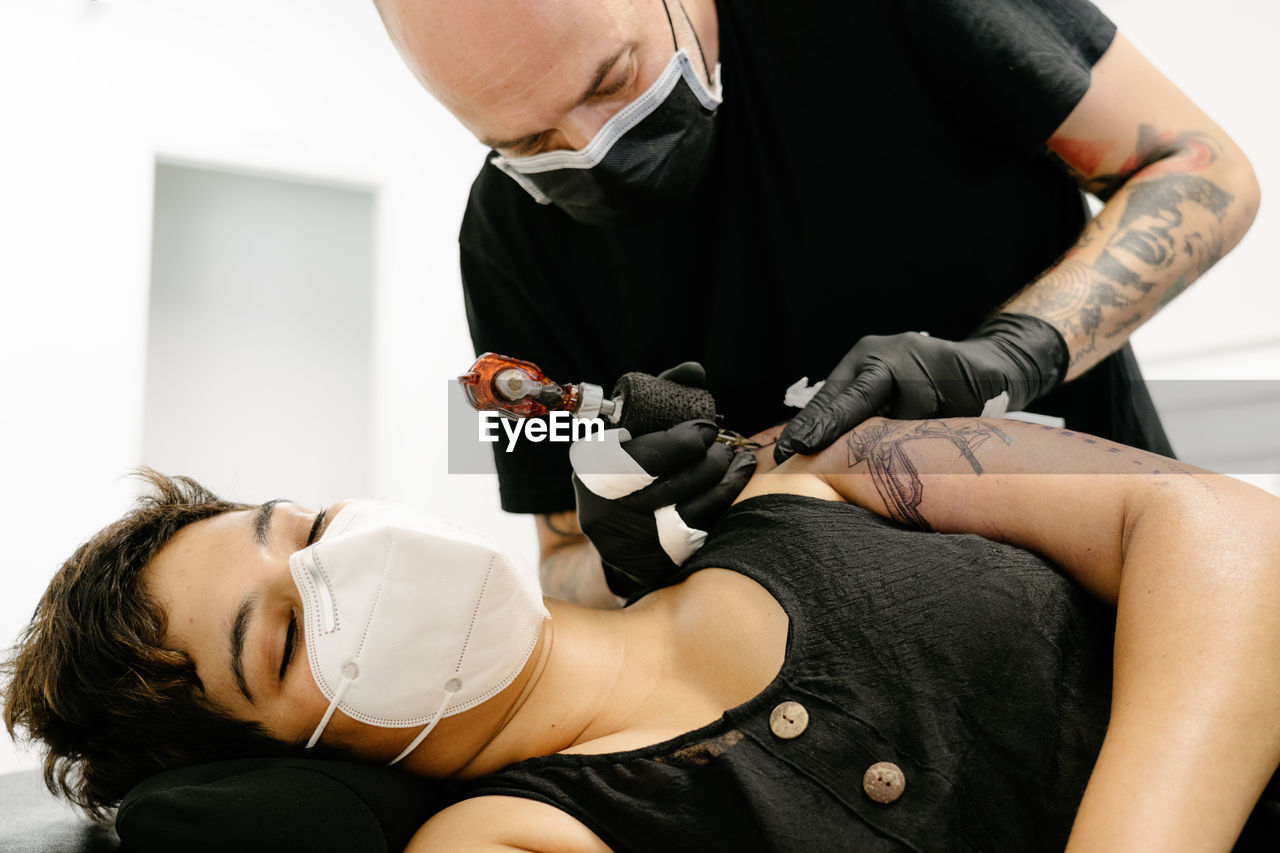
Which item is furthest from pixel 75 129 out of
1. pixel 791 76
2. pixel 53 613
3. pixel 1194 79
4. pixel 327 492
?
pixel 1194 79

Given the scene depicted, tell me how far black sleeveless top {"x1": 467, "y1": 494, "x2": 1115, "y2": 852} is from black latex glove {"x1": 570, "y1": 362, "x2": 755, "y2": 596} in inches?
9.5

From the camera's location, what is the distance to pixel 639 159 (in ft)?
4.53

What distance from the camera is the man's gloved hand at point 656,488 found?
1.25 m

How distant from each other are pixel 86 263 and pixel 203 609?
2177 mm

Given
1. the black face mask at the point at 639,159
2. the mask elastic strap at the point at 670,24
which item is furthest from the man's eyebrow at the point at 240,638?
the mask elastic strap at the point at 670,24

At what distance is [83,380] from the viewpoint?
2789 mm

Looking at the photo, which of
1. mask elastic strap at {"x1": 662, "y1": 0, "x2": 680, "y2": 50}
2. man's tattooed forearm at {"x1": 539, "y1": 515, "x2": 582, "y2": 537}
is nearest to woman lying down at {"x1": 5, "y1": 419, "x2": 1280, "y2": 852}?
man's tattooed forearm at {"x1": 539, "y1": 515, "x2": 582, "y2": 537}

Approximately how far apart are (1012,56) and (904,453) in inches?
25.9

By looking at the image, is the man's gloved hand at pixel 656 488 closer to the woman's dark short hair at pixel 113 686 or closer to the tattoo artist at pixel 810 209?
the tattoo artist at pixel 810 209

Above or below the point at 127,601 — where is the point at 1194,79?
above

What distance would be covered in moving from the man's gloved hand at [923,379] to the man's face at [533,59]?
54cm

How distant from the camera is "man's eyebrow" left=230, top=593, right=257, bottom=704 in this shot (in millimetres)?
1165

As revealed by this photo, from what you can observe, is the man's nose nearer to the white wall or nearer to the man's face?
the man's face

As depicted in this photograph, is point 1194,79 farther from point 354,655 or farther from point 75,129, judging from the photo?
point 75,129
